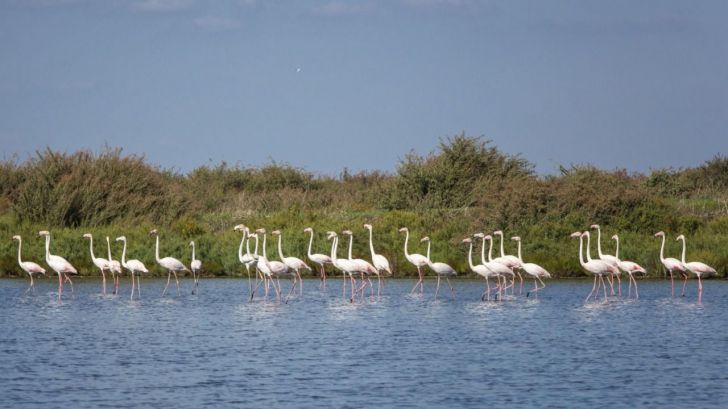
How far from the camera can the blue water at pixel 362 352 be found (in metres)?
15.3

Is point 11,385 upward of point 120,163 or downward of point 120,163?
downward

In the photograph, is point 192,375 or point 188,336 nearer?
point 192,375

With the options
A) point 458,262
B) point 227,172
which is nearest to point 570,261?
point 458,262

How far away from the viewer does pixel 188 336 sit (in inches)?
837

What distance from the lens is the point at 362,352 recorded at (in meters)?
19.2

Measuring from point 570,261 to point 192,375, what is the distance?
60.3 ft

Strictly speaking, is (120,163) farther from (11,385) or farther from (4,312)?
(11,385)

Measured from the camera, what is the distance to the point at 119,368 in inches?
690

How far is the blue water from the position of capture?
1527cm

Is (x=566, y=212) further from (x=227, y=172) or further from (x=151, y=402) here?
(x=227, y=172)

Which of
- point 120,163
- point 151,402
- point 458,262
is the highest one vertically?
point 120,163

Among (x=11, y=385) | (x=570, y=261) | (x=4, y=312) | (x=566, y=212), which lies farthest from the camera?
(x=566, y=212)

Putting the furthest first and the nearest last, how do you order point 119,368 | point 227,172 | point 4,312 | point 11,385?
point 227,172 → point 4,312 → point 119,368 → point 11,385

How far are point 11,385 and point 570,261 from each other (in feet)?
66.2
